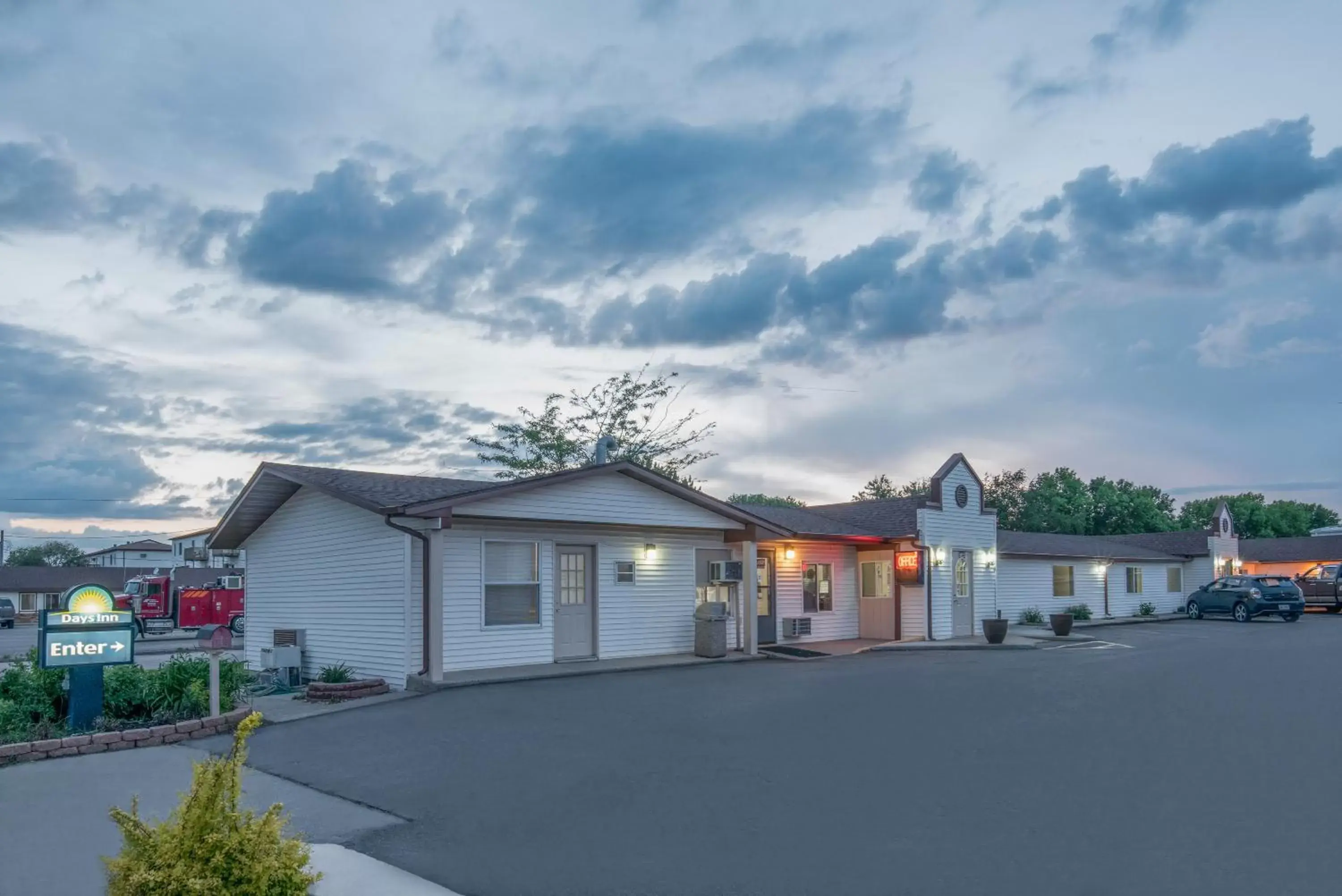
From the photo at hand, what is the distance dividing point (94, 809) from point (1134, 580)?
37207 mm

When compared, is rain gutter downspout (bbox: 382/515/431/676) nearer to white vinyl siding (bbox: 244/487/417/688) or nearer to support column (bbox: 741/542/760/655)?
white vinyl siding (bbox: 244/487/417/688)

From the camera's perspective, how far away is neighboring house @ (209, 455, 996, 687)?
16266 millimetres

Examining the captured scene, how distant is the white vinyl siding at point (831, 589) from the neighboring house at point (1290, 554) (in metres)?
37.3

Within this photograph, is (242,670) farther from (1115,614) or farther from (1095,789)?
(1115,614)

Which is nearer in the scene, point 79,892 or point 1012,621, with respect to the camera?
point 79,892

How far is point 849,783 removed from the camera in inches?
350

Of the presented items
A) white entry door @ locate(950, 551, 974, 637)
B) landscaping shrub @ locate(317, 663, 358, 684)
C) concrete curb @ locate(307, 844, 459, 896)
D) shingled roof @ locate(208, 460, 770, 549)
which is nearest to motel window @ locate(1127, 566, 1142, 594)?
white entry door @ locate(950, 551, 974, 637)

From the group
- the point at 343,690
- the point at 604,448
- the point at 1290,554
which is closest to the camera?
the point at 343,690

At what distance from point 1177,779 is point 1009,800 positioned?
1.77 m

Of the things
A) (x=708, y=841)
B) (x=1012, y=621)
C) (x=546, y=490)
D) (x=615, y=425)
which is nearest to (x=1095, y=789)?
(x=708, y=841)

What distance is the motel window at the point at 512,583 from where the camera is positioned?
17156 mm

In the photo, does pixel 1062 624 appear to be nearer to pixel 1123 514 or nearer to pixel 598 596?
pixel 598 596

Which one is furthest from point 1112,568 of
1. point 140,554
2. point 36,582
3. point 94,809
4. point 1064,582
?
point 140,554

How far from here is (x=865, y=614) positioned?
84.5 feet
